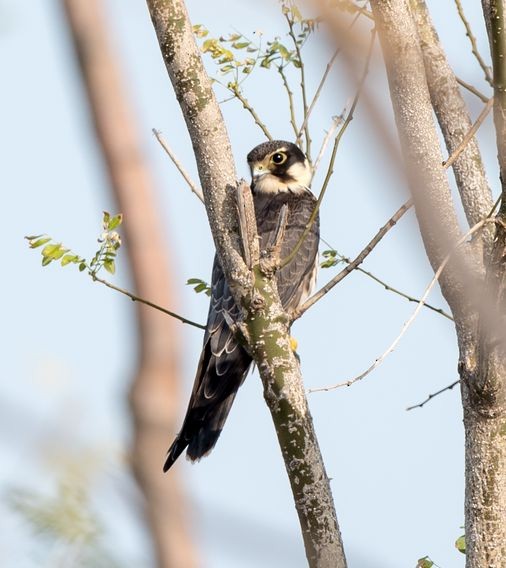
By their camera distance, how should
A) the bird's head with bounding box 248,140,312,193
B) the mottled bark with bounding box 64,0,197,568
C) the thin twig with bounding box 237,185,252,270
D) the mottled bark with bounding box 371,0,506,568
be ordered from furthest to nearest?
the bird's head with bounding box 248,140,312,193, the mottled bark with bounding box 371,0,506,568, the thin twig with bounding box 237,185,252,270, the mottled bark with bounding box 64,0,197,568

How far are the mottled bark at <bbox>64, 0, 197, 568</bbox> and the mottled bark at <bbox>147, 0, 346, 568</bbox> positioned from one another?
2.51 m

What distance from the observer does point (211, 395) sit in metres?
5.60

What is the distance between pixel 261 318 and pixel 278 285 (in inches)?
107

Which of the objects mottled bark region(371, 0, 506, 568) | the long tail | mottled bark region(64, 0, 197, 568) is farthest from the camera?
the long tail

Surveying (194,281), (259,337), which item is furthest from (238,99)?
(259,337)

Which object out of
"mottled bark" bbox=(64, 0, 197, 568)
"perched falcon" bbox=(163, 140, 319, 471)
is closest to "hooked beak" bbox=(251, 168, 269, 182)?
"perched falcon" bbox=(163, 140, 319, 471)

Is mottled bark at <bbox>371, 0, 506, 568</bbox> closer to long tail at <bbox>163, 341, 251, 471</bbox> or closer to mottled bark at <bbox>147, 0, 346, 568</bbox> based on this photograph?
mottled bark at <bbox>147, 0, 346, 568</bbox>

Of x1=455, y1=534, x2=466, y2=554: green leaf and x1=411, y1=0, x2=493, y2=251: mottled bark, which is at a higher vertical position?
x1=411, y1=0, x2=493, y2=251: mottled bark

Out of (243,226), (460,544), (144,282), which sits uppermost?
(243,226)

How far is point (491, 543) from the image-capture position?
3855 millimetres

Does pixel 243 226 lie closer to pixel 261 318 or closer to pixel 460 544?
pixel 261 318

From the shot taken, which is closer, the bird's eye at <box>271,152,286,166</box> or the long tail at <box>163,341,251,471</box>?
the long tail at <box>163,341,251,471</box>

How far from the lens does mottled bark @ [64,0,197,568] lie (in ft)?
3.36

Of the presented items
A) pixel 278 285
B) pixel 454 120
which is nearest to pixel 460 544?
pixel 454 120
